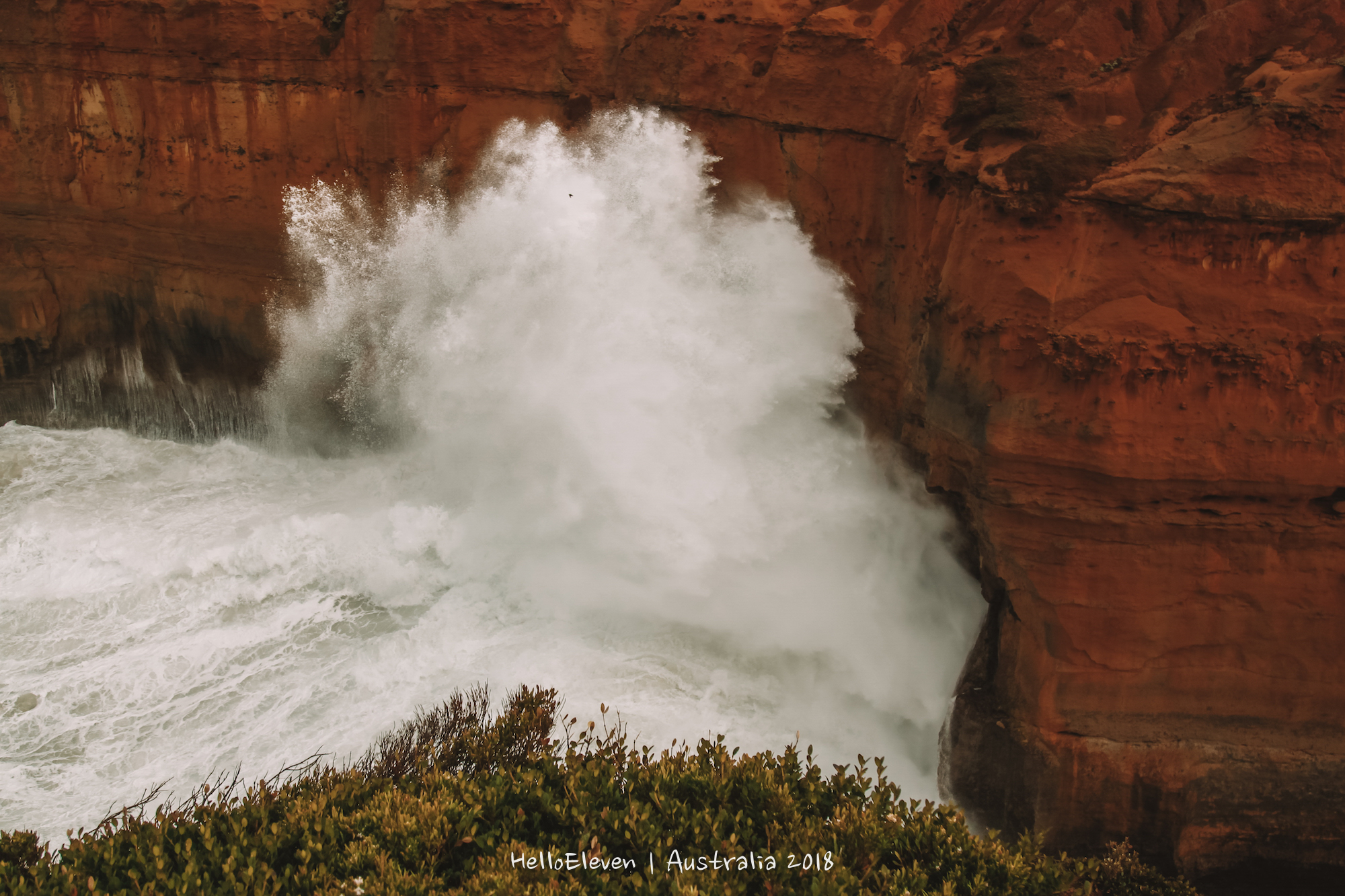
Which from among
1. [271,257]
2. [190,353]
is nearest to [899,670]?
[271,257]

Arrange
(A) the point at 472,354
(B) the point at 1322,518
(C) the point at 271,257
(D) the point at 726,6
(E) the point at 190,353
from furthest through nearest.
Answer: (E) the point at 190,353 < (C) the point at 271,257 < (A) the point at 472,354 < (D) the point at 726,6 < (B) the point at 1322,518

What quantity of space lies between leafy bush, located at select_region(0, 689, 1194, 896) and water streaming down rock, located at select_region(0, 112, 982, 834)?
2487 mm

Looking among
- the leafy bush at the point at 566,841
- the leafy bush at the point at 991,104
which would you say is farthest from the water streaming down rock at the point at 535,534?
the leafy bush at the point at 566,841

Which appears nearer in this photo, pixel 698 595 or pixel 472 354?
pixel 698 595

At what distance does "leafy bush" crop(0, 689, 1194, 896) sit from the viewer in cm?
459

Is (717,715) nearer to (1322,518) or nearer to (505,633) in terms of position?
(505,633)

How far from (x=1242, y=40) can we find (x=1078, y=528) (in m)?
3.46

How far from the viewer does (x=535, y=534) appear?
10281mm

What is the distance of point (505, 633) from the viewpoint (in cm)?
926

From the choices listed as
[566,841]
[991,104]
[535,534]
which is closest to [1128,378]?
[991,104]

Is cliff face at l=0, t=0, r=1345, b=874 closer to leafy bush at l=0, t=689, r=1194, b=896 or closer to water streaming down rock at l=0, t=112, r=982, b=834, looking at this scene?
water streaming down rock at l=0, t=112, r=982, b=834

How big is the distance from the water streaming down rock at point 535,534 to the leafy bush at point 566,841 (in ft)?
8.16

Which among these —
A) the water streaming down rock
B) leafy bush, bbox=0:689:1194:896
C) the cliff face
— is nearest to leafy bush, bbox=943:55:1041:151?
the cliff face

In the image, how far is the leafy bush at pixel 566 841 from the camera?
4.59 m
